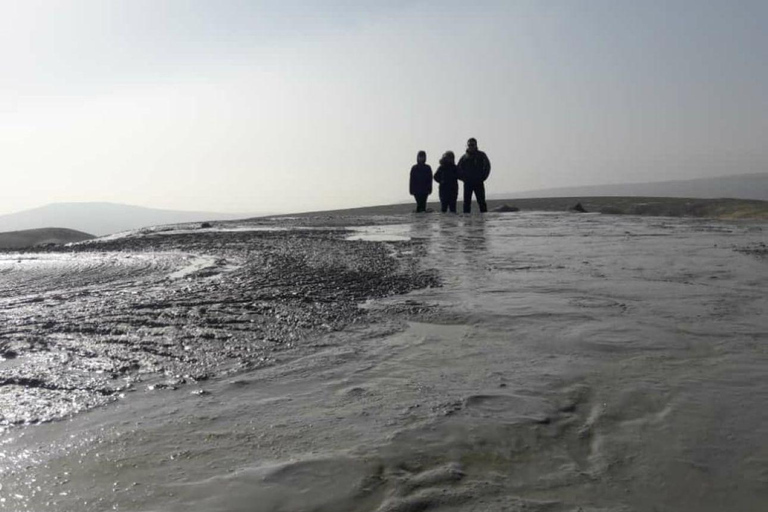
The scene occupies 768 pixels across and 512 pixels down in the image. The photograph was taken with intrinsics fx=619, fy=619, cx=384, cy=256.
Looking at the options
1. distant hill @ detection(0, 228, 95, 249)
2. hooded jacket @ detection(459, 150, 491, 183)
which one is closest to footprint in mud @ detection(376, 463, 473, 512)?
hooded jacket @ detection(459, 150, 491, 183)

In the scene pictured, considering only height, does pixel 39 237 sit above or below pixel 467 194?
below

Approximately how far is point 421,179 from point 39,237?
34.6ft

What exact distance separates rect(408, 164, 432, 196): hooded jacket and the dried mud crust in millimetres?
8961

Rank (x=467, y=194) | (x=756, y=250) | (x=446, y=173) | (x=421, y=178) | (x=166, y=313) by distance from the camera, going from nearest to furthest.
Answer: (x=166, y=313)
(x=756, y=250)
(x=467, y=194)
(x=446, y=173)
(x=421, y=178)

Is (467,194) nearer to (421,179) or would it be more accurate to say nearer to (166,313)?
(421,179)

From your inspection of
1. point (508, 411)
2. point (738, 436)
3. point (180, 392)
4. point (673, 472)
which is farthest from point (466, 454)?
point (180, 392)

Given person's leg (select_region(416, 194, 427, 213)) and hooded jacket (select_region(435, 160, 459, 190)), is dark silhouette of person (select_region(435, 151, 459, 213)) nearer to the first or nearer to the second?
hooded jacket (select_region(435, 160, 459, 190))

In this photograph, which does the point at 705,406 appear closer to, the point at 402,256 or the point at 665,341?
the point at 665,341

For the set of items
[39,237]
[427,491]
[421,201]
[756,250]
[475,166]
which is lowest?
Result: [427,491]

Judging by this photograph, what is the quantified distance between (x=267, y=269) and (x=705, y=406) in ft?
15.6

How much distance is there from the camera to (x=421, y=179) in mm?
17141

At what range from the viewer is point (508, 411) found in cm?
228

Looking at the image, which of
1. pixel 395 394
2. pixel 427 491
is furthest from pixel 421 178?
pixel 427 491

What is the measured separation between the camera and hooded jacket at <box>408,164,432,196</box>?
1702 cm
